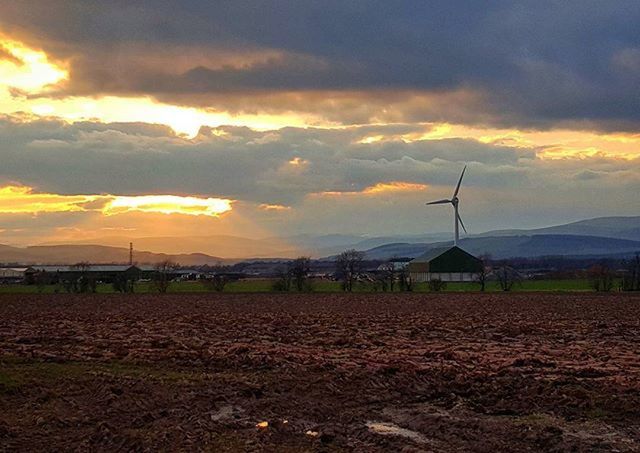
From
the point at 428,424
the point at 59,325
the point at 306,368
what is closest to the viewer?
the point at 428,424

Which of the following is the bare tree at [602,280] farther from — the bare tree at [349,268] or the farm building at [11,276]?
the farm building at [11,276]

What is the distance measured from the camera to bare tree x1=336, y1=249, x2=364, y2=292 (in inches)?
4087

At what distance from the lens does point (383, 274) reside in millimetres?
109500

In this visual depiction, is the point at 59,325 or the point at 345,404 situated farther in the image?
the point at 59,325

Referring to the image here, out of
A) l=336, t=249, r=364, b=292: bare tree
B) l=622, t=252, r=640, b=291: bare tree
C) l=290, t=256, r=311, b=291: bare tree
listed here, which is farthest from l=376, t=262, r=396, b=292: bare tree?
l=622, t=252, r=640, b=291: bare tree

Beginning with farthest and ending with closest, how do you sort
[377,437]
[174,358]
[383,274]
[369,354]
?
[383,274] → [369,354] → [174,358] → [377,437]

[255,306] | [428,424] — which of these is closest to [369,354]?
[428,424]

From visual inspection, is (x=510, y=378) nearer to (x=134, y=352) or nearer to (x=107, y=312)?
(x=134, y=352)

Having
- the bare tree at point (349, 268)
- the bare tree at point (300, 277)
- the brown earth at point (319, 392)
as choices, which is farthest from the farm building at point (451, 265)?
the brown earth at point (319, 392)

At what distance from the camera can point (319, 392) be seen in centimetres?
1756

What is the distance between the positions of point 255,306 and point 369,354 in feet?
127

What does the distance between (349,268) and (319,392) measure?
310ft

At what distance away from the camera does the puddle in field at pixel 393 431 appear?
13.8m

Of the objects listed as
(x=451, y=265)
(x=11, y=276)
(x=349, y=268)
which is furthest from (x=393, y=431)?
(x=11, y=276)
